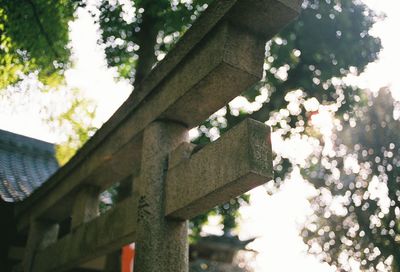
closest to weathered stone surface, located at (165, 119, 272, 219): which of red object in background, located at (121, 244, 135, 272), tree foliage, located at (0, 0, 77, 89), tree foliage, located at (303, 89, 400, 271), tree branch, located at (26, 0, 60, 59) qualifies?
red object in background, located at (121, 244, 135, 272)

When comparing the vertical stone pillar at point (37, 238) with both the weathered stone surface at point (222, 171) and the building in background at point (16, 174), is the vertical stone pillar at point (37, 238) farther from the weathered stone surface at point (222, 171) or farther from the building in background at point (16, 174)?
the weathered stone surface at point (222, 171)

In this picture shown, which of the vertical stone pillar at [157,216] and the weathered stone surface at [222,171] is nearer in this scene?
the weathered stone surface at [222,171]

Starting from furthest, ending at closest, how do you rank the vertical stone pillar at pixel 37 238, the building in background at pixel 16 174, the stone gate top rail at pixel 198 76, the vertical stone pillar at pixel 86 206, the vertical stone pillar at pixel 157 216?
the building in background at pixel 16 174
the vertical stone pillar at pixel 37 238
the vertical stone pillar at pixel 86 206
the vertical stone pillar at pixel 157 216
the stone gate top rail at pixel 198 76

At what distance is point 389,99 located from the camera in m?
18.6

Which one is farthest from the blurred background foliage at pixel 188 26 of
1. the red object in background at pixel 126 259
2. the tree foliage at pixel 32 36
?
the red object in background at pixel 126 259

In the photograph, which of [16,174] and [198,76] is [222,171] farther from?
[16,174]

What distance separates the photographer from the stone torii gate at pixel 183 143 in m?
2.88

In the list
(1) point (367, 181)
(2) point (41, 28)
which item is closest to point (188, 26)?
(2) point (41, 28)

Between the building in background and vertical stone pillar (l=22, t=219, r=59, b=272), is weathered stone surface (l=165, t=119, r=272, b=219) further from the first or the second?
the building in background

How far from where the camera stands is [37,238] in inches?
241

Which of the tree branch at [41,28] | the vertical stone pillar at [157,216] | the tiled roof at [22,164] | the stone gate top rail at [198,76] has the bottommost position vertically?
the vertical stone pillar at [157,216]

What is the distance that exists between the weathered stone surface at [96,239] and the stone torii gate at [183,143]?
0.01 m

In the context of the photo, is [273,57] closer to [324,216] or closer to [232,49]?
[232,49]

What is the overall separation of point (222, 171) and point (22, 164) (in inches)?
343
